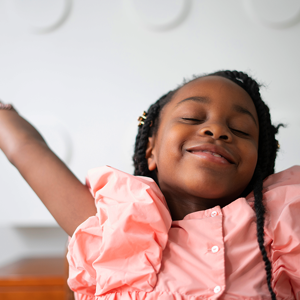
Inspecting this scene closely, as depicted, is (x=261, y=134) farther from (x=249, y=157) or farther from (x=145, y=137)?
(x=145, y=137)

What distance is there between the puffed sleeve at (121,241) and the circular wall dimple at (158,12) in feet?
3.37

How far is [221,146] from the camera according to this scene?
588mm

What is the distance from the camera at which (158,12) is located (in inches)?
54.9

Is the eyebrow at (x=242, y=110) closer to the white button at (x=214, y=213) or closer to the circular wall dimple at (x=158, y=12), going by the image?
the white button at (x=214, y=213)

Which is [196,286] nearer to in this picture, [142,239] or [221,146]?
[142,239]

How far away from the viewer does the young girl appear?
Result: 1.64 feet

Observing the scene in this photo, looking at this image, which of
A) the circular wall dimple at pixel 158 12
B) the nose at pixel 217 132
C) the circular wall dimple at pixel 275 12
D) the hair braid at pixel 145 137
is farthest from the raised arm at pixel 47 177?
the circular wall dimple at pixel 275 12

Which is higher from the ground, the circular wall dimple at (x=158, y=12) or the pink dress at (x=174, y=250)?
the circular wall dimple at (x=158, y=12)

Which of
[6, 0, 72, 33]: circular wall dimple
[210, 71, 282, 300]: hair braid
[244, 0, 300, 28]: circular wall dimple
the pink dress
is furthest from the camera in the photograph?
[6, 0, 72, 33]: circular wall dimple

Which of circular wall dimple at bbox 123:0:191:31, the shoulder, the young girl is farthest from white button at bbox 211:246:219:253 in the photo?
circular wall dimple at bbox 123:0:191:31

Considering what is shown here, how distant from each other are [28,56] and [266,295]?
1.42 meters

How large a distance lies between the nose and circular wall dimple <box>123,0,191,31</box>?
93 centimetres

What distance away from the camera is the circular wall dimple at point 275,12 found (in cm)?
133

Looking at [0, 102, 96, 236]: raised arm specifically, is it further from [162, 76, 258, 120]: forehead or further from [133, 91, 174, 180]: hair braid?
[162, 76, 258, 120]: forehead
